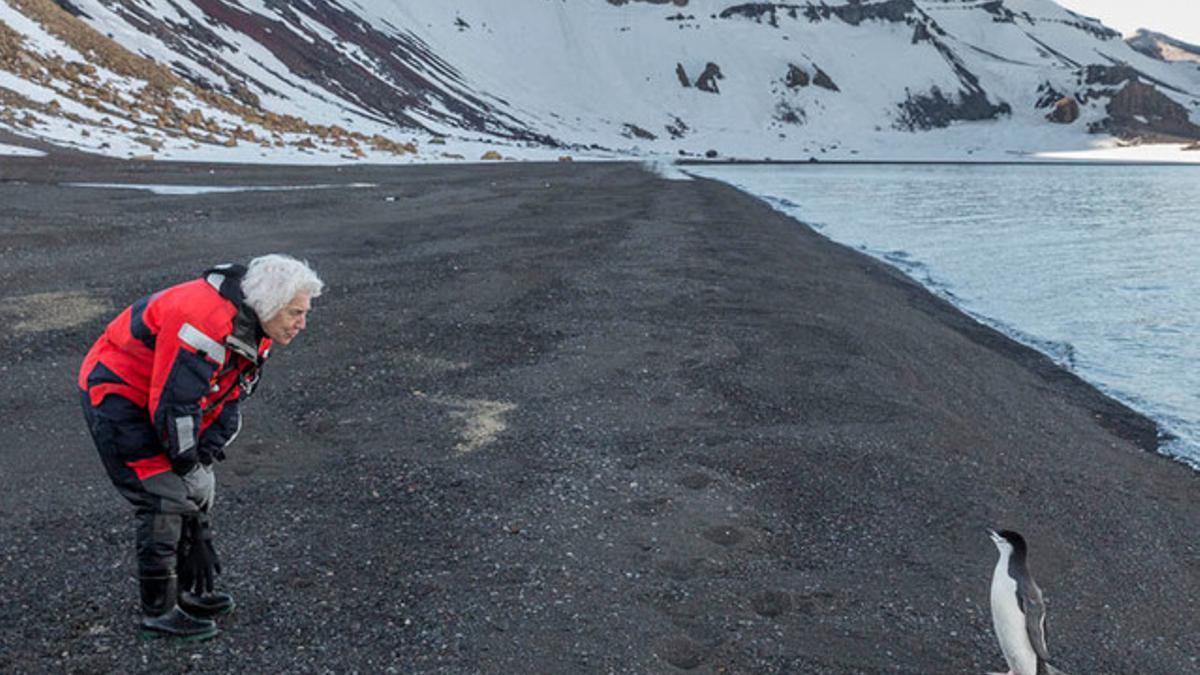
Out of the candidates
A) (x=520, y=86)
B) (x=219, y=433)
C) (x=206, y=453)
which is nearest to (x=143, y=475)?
(x=206, y=453)

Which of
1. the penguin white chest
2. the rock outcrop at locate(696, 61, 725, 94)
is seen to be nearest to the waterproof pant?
the penguin white chest

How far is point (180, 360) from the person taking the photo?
4938 millimetres

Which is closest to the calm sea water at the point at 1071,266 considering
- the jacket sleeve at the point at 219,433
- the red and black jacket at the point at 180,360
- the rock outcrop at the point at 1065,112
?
the jacket sleeve at the point at 219,433

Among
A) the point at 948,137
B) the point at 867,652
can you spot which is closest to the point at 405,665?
the point at 867,652

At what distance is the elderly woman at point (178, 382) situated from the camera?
4.96m

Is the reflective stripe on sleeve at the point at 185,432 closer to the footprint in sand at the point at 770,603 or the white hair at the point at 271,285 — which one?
the white hair at the point at 271,285

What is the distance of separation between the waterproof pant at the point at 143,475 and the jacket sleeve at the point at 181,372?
0.74 feet

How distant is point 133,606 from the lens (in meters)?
6.00

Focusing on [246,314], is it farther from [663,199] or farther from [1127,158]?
[1127,158]

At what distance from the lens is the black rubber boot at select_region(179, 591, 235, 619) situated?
5.72 m

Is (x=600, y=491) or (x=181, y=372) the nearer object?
(x=181, y=372)

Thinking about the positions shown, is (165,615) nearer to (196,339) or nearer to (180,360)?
(180,360)

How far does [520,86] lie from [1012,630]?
140m

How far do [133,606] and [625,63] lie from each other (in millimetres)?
169208
